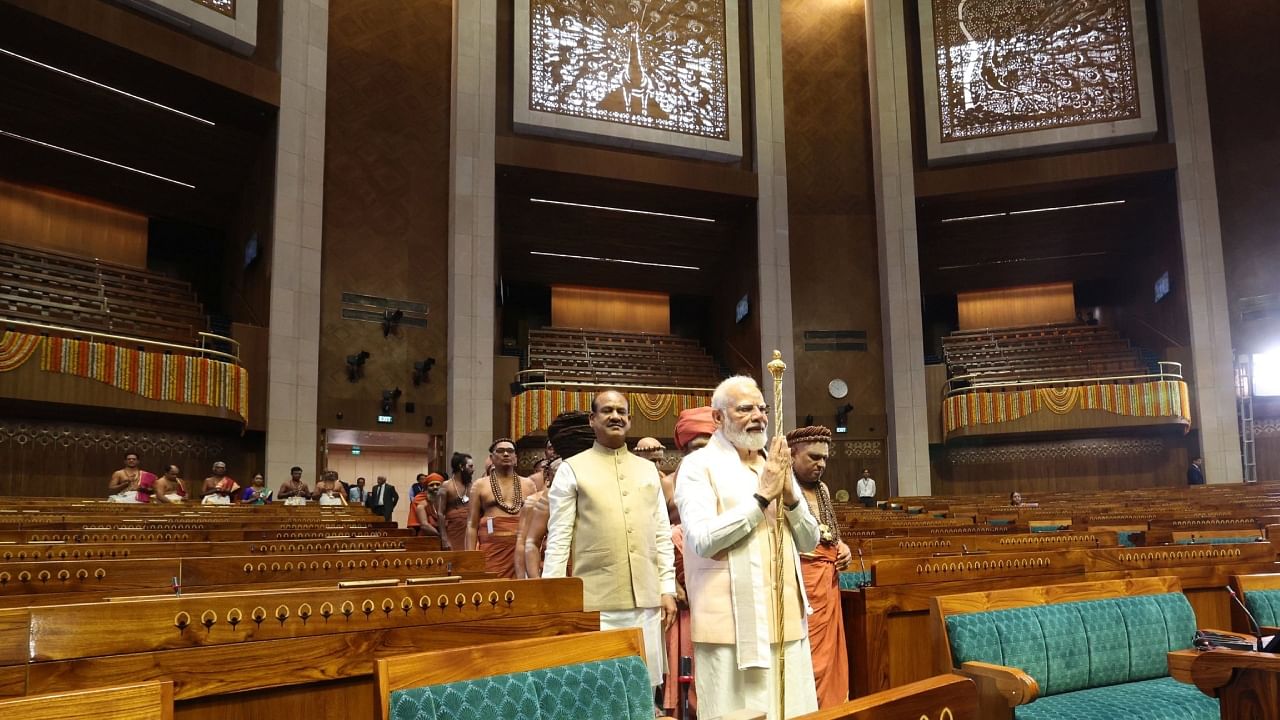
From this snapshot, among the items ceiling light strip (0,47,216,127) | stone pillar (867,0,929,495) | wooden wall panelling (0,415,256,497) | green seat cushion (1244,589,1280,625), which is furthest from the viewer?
stone pillar (867,0,929,495)

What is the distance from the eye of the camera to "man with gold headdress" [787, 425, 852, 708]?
3.66m

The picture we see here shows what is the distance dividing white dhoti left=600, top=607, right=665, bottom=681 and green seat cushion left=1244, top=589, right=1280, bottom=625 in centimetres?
235

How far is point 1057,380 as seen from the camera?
18859mm

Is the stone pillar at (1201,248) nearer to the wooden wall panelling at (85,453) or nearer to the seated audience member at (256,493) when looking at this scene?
the seated audience member at (256,493)

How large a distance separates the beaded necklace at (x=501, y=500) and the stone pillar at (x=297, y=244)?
35.3ft

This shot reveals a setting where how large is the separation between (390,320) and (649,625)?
14.5 m

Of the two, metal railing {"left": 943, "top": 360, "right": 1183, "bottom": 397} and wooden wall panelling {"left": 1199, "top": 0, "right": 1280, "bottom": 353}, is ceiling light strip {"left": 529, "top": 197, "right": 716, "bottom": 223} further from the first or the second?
wooden wall panelling {"left": 1199, "top": 0, "right": 1280, "bottom": 353}

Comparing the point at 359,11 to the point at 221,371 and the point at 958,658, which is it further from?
the point at 958,658

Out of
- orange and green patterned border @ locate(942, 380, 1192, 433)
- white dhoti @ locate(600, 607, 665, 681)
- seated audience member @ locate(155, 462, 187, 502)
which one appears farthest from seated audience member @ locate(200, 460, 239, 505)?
orange and green patterned border @ locate(942, 380, 1192, 433)

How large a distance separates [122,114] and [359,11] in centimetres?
502

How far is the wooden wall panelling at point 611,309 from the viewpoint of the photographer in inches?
894

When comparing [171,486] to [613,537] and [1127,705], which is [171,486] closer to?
[613,537]

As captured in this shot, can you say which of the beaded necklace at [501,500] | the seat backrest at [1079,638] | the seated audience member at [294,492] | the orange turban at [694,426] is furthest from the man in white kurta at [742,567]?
the seated audience member at [294,492]

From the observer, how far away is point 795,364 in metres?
20.2
